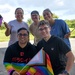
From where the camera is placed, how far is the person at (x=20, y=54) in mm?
4016

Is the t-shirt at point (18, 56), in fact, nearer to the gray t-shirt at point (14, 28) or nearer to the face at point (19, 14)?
the gray t-shirt at point (14, 28)

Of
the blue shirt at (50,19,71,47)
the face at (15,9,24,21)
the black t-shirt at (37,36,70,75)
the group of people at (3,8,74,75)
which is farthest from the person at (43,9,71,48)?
the black t-shirt at (37,36,70,75)

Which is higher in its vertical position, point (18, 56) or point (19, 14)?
point (19, 14)

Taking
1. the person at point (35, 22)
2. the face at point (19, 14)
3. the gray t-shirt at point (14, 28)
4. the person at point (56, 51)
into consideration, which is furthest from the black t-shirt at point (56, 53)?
the face at point (19, 14)

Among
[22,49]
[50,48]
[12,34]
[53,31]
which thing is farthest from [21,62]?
[12,34]

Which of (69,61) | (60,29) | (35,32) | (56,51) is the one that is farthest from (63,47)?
(35,32)

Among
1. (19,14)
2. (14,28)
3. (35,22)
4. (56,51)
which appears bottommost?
(56,51)

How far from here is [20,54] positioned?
4.05 metres

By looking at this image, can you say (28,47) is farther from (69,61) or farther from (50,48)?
(69,61)

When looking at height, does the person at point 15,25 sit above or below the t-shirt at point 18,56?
above

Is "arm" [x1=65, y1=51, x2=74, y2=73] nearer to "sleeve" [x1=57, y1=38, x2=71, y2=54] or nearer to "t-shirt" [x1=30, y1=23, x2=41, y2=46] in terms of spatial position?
"sleeve" [x1=57, y1=38, x2=71, y2=54]

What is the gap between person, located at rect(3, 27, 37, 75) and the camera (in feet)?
13.2

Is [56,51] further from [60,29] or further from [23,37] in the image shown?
[60,29]

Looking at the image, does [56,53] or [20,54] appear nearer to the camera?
[56,53]
